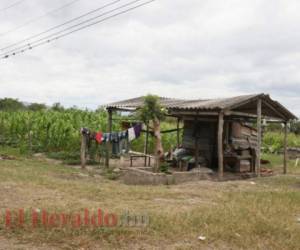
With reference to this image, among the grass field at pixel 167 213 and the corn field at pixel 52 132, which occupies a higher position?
the corn field at pixel 52 132

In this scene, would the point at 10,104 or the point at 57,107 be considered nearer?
the point at 57,107

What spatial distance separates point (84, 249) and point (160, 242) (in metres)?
0.94

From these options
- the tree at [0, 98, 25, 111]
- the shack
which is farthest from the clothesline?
the tree at [0, 98, 25, 111]

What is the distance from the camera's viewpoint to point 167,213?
6188 mm

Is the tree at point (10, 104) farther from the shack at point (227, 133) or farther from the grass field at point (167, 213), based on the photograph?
the grass field at point (167, 213)

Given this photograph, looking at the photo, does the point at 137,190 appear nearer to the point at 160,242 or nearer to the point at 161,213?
the point at 161,213

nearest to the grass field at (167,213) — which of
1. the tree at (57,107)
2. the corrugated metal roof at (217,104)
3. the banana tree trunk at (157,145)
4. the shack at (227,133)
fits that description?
the banana tree trunk at (157,145)

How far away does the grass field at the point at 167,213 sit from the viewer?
16.0 feet

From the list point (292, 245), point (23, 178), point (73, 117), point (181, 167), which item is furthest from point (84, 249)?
point (73, 117)

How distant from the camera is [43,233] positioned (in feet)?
16.5

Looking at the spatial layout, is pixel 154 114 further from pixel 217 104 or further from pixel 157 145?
pixel 217 104

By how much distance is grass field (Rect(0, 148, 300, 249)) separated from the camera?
16.0 feet

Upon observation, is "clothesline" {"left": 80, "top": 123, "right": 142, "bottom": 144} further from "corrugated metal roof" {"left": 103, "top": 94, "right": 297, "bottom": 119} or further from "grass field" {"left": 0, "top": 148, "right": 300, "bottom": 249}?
"grass field" {"left": 0, "top": 148, "right": 300, "bottom": 249}

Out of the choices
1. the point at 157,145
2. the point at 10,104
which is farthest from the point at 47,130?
the point at 10,104
